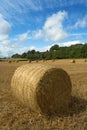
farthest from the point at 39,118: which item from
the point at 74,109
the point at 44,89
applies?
the point at 74,109

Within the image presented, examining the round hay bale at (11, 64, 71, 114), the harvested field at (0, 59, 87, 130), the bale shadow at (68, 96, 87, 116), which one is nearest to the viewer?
the harvested field at (0, 59, 87, 130)

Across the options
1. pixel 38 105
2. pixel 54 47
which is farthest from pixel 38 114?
pixel 54 47


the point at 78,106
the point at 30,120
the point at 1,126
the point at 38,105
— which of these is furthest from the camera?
the point at 78,106

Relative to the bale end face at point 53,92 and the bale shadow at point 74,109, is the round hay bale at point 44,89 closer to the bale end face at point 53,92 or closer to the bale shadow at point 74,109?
the bale end face at point 53,92

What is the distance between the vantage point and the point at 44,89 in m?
7.29

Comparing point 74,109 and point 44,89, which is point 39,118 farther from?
point 74,109

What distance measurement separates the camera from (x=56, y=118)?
687 centimetres

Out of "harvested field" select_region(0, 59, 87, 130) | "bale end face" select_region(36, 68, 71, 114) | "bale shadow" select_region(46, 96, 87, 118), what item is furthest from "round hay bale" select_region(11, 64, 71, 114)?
"harvested field" select_region(0, 59, 87, 130)

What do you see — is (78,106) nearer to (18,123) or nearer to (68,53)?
(18,123)

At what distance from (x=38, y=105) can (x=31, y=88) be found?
527 millimetres

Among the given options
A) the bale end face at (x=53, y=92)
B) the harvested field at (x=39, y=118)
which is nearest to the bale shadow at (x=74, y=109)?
the harvested field at (x=39, y=118)

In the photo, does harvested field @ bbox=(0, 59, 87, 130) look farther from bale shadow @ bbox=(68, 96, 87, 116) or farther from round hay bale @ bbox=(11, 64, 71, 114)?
round hay bale @ bbox=(11, 64, 71, 114)

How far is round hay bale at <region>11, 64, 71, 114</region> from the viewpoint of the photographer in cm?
721

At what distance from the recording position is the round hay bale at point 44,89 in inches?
284
